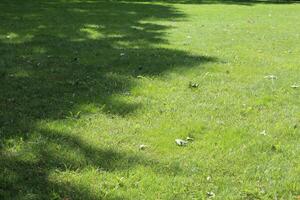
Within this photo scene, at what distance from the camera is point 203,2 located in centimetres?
2675

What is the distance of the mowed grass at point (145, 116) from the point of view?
4922mm

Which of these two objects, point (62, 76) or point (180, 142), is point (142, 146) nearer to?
point (180, 142)

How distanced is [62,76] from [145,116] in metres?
2.19

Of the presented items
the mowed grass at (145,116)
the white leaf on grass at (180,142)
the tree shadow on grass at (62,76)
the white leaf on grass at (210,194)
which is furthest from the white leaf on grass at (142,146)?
the white leaf on grass at (210,194)

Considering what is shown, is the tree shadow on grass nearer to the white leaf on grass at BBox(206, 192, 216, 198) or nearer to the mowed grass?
the mowed grass

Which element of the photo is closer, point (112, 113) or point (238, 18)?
point (112, 113)

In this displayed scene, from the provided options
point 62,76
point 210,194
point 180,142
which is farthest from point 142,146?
point 62,76

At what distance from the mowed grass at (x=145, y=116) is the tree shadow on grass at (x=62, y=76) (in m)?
0.02

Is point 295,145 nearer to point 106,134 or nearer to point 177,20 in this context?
point 106,134

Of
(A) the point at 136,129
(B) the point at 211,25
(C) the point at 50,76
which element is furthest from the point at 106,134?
(B) the point at 211,25

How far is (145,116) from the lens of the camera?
6703 millimetres

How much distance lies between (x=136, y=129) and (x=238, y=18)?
13596 millimetres

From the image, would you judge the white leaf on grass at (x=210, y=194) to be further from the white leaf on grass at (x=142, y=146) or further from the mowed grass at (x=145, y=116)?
the white leaf on grass at (x=142, y=146)

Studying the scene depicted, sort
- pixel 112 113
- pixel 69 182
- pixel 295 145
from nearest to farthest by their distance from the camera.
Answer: pixel 69 182 < pixel 295 145 < pixel 112 113
